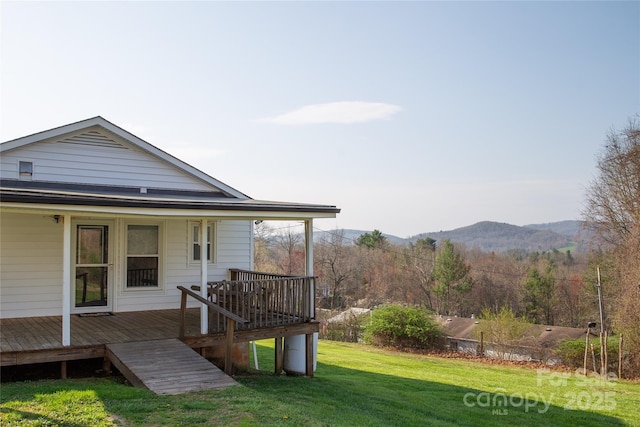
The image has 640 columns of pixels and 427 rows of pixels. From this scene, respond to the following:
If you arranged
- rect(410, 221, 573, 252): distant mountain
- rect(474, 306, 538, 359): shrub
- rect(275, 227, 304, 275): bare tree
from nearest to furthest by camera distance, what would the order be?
rect(474, 306, 538, 359): shrub
rect(275, 227, 304, 275): bare tree
rect(410, 221, 573, 252): distant mountain

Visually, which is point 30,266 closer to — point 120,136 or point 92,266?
point 92,266

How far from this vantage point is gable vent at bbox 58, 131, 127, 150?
11047 millimetres

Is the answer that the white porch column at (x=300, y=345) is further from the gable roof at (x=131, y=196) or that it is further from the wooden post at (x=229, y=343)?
the wooden post at (x=229, y=343)

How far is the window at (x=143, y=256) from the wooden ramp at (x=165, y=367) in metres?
3.26

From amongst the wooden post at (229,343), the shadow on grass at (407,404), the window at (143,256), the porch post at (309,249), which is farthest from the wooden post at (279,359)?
the window at (143,256)

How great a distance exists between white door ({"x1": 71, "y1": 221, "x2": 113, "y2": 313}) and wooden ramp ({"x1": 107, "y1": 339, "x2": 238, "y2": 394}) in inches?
122

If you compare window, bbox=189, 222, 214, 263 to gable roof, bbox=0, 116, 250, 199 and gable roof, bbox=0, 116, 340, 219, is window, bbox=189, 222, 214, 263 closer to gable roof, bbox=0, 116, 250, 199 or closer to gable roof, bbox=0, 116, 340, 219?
gable roof, bbox=0, 116, 340, 219

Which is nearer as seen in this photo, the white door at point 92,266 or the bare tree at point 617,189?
the white door at point 92,266

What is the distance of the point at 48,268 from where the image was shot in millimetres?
10398

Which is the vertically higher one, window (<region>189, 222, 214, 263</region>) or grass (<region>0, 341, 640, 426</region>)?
window (<region>189, 222, 214, 263</region>)

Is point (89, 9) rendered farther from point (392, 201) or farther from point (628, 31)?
point (392, 201)

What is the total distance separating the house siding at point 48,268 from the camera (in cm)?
1008

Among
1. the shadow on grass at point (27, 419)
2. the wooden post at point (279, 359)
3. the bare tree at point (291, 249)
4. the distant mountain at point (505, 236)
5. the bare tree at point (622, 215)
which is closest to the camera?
the shadow on grass at point (27, 419)

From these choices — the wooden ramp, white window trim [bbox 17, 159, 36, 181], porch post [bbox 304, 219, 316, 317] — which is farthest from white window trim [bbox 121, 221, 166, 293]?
porch post [bbox 304, 219, 316, 317]
